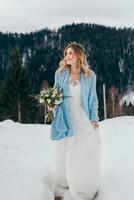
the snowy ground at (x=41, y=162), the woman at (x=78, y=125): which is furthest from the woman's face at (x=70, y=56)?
the snowy ground at (x=41, y=162)

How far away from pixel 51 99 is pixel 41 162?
2.05 m

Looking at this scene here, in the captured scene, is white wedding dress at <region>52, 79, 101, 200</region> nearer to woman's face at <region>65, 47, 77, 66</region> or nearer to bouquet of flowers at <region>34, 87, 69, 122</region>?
bouquet of flowers at <region>34, 87, 69, 122</region>

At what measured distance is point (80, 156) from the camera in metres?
7.04

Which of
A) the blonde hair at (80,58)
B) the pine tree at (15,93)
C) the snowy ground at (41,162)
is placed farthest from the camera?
the pine tree at (15,93)

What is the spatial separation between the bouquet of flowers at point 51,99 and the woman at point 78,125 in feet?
0.22

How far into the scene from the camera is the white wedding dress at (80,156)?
6945mm

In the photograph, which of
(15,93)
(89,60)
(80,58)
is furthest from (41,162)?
(89,60)

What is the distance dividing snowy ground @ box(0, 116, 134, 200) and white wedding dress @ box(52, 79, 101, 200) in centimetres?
20

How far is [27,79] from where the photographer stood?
53.0m

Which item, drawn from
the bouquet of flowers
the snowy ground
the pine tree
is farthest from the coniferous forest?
the bouquet of flowers

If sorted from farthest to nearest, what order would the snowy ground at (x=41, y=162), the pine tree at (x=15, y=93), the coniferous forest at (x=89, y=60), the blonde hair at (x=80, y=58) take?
1. the coniferous forest at (x=89, y=60)
2. the pine tree at (x=15, y=93)
3. the blonde hair at (x=80, y=58)
4. the snowy ground at (x=41, y=162)

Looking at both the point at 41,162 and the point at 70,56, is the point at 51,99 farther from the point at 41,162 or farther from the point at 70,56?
the point at 41,162

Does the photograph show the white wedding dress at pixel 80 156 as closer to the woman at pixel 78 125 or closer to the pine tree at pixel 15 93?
the woman at pixel 78 125

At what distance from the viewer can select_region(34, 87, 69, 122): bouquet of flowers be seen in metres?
7.07
